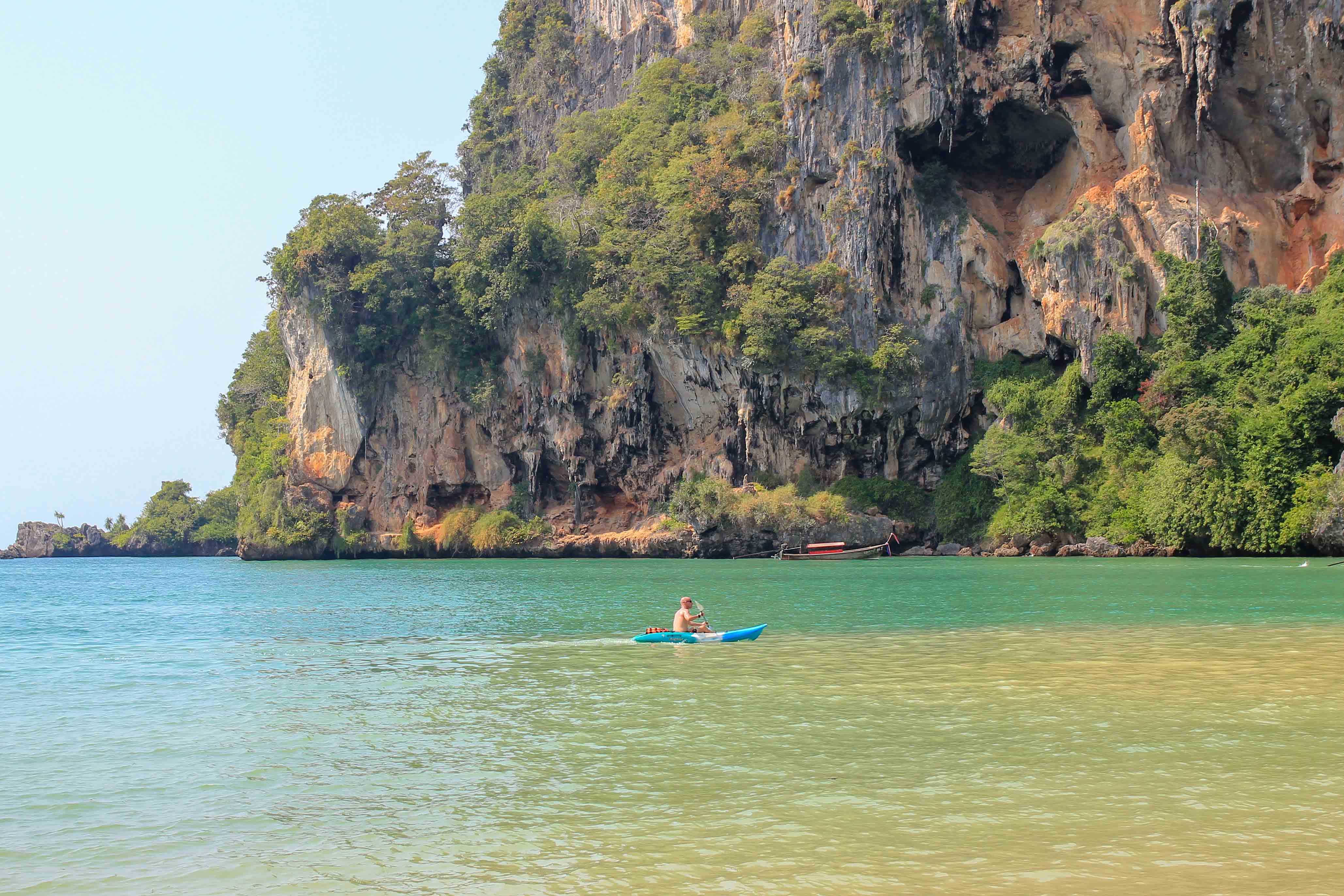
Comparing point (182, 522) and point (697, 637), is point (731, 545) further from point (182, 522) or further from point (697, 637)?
point (182, 522)

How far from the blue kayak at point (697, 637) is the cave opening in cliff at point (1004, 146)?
36.3 metres

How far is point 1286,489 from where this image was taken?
35.8 m

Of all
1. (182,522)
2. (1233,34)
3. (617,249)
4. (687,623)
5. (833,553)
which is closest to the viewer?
(687,623)

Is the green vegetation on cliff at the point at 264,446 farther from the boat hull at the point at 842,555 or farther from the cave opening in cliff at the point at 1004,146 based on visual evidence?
→ the cave opening in cliff at the point at 1004,146

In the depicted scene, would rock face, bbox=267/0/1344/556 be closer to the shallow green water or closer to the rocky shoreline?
the rocky shoreline

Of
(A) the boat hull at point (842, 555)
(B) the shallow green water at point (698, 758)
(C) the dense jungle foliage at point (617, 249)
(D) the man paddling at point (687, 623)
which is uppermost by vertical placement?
(C) the dense jungle foliage at point (617, 249)

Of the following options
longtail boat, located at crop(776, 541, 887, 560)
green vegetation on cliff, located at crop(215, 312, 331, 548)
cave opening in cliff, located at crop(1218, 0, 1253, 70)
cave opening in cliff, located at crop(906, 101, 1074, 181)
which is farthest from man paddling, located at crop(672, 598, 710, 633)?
green vegetation on cliff, located at crop(215, 312, 331, 548)

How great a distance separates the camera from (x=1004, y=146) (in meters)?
50.2

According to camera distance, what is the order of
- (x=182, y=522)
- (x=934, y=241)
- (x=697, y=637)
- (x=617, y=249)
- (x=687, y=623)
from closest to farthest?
(x=697, y=637) < (x=687, y=623) < (x=934, y=241) < (x=617, y=249) < (x=182, y=522)

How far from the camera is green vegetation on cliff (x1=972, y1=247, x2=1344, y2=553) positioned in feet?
117

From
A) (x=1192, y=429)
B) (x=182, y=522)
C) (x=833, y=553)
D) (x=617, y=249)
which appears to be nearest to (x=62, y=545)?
(x=182, y=522)

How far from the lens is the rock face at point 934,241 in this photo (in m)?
42.5

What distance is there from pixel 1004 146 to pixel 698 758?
46.2m

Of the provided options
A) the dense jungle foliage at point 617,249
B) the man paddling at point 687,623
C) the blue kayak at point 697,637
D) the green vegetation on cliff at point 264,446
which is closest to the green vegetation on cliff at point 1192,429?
the dense jungle foliage at point 617,249
